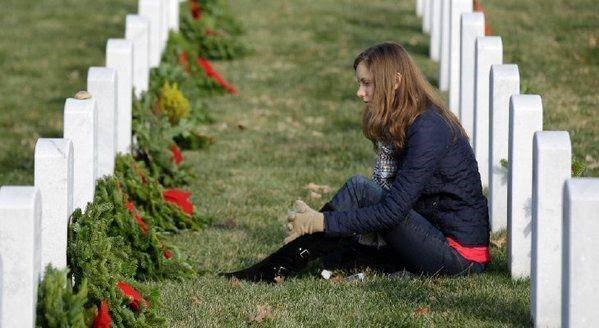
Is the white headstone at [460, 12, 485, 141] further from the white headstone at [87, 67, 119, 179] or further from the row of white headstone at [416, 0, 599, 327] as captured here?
the white headstone at [87, 67, 119, 179]

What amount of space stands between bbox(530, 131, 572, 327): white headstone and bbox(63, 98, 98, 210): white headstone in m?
2.09

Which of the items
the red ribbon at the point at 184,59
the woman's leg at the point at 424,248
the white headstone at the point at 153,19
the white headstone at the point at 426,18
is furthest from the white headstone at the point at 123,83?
the white headstone at the point at 426,18

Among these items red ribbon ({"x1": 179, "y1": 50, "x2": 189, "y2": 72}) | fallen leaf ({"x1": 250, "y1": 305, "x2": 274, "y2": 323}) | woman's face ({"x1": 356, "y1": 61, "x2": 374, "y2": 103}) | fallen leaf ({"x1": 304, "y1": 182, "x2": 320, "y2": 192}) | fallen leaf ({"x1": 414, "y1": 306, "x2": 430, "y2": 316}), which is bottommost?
fallen leaf ({"x1": 304, "y1": 182, "x2": 320, "y2": 192})

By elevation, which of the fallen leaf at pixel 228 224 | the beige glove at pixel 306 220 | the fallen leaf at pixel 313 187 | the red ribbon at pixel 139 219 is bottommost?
the fallen leaf at pixel 228 224

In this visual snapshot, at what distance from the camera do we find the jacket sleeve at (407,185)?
5.84 meters

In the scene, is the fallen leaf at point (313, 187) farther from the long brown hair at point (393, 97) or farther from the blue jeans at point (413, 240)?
the long brown hair at point (393, 97)

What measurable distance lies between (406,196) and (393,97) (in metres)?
0.51

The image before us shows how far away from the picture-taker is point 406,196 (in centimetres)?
585

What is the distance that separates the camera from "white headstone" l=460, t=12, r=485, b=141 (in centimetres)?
847

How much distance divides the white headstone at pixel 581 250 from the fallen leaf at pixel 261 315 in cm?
163

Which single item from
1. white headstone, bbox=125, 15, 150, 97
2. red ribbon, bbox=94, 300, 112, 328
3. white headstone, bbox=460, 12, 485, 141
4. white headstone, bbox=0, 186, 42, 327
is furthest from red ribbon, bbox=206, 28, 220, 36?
white headstone, bbox=0, 186, 42, 327

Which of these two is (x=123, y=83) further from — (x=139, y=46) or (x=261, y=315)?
(x=261, y=315)

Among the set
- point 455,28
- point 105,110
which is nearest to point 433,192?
point 105,110

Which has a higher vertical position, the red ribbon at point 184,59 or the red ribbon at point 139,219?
the red ribbon at point 184,59
